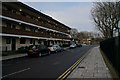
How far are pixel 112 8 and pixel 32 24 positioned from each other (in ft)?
58.0

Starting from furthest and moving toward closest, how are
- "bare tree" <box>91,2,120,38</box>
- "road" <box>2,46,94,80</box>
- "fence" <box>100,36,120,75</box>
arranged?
"bare tree" <box>91,2,120,38</box> → "road" <box>2,46,94,80</box> → "fence" <box>100,36,120,75</box>

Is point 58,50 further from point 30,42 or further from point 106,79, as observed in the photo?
point 106,79

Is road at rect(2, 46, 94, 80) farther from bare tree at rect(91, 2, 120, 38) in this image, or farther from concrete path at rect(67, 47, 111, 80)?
bare tree at rect(91, 2, 120, 38)

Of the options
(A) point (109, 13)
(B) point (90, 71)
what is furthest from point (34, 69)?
(A) point (109, 13)

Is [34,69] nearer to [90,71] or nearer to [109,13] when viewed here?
[90,71]

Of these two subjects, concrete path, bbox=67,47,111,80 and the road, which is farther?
the road

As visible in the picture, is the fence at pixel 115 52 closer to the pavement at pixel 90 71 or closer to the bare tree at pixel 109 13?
the pavement at pixel 90 71

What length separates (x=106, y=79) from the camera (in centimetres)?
514

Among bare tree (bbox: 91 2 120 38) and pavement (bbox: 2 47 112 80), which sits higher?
bare tree (bbox: 91 2 120 38)

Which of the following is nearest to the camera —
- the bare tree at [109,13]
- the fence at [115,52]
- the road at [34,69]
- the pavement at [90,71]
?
the fence at [115,52]

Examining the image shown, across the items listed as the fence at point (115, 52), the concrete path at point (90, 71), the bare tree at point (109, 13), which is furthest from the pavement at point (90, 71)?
the bare tree at point (109, 13)

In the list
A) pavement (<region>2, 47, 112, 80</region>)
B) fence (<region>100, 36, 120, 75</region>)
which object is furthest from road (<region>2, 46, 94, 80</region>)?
fence (<region>100, 36, 120, 75</region>)

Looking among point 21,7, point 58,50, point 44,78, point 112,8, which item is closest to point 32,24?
point 21,7

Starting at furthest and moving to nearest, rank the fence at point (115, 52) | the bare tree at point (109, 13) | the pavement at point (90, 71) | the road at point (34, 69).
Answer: the bare tree at point (109, 13) → the road at point (34, 69) → the pavement at point (90, 71) → the fence at point (115, 52)
